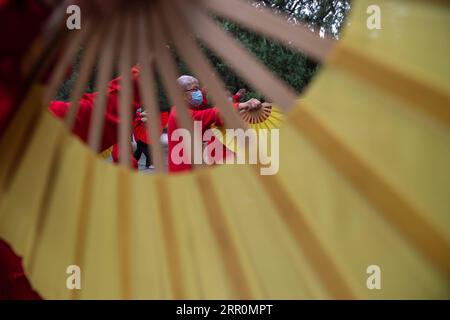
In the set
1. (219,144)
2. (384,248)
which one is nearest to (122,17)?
(384,248)

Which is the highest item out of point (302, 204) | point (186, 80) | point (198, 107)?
point (186, 80)

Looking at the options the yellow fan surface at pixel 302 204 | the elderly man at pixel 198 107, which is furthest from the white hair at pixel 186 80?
the yellow fan surface at pixel 302 204

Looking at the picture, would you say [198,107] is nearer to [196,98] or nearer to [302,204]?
[196,98]

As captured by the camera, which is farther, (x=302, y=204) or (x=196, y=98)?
(x=196, y=98)

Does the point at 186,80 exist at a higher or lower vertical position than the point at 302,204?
higher

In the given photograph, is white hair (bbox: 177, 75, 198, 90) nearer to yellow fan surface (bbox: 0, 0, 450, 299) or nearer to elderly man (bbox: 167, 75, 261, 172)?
elderly man (bbox: 167, 75, 261, 172)

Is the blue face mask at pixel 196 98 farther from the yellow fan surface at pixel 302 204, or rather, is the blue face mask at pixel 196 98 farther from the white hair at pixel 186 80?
the yellow fan surface at pixel 302 204

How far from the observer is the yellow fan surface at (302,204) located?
0.63 meters

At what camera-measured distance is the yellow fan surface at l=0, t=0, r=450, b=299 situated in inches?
24.9

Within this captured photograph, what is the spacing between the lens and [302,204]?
27.0 inches

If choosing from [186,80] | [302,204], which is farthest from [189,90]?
[302,204]

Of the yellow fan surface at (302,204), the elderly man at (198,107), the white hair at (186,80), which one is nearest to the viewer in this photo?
the yellow fan surface at (302,204)

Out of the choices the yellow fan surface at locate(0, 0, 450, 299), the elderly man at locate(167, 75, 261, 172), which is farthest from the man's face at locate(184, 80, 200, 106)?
the yellow fan surface at locate(0, 0, 450, 299)
